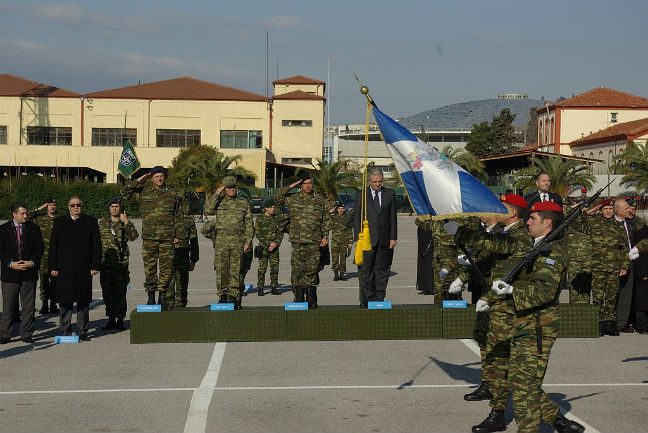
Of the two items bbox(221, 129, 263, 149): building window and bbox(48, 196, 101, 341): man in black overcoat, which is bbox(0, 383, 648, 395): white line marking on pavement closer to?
bbox(48, 196, 101, 341): man in black overcoat

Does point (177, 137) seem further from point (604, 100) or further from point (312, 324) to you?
point (312, 324)

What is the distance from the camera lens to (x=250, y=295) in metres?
16.8

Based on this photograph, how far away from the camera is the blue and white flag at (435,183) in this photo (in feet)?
27.1

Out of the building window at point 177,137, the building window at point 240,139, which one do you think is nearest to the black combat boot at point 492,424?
the building window at point 240,139

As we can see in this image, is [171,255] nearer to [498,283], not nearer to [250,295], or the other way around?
[250,295]

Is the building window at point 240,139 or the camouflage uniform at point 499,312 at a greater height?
the building window at point 240,139

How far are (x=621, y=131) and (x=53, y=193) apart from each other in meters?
55.5

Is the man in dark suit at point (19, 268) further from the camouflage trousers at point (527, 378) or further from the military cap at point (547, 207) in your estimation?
the military cap at point (547, 207)

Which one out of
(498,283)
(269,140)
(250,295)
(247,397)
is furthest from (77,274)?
(269,140)

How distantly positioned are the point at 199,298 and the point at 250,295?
1.05 meters

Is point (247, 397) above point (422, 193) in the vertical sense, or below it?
below

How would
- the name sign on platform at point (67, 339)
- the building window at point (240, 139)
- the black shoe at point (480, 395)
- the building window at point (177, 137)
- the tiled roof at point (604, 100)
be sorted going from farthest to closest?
1. the tiled roof at point (604, 100)
2. the building window at point (240, 139)
3. the building window at point (177, 137)
4. the name sign on platform at point (67, 339)
5. the black shoe at point (480, 395)

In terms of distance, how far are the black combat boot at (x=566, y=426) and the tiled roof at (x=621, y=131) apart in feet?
253

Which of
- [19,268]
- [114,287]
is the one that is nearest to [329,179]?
[114,287]
